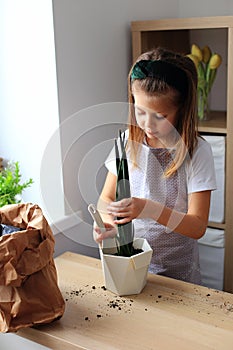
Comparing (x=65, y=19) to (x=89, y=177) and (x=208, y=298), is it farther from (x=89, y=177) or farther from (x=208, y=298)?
(x=208, y=298)

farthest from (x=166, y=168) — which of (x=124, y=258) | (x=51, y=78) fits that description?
(x=51, y=78)

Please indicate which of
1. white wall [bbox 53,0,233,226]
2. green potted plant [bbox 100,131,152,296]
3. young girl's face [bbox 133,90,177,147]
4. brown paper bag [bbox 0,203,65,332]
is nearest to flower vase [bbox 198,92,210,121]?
white wall [bbox 53,0,233,226]

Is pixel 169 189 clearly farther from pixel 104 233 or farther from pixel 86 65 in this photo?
pixel 86 65

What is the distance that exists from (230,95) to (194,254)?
0.48 metres

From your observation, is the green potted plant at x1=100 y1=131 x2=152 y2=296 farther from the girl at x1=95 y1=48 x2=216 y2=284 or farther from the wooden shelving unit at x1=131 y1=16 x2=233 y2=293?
the wooden shelving unit at x1=131 y1=16 x2=233 y2=293

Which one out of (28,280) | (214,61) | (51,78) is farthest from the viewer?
(214,61)

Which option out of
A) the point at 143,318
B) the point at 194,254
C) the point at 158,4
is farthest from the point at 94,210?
the point at 158,4

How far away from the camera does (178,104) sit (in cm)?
114

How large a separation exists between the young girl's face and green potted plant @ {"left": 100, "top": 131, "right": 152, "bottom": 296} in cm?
7

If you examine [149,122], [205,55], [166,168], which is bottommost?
[166,168]

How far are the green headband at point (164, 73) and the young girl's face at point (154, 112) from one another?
0.10 ft

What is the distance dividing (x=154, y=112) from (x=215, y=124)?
567 mm

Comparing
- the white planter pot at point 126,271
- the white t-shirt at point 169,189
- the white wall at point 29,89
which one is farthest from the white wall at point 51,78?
the white planter pot at point 126,271

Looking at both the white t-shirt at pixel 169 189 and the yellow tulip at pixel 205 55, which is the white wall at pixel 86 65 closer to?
the white t-shirt at pixel 169 189
